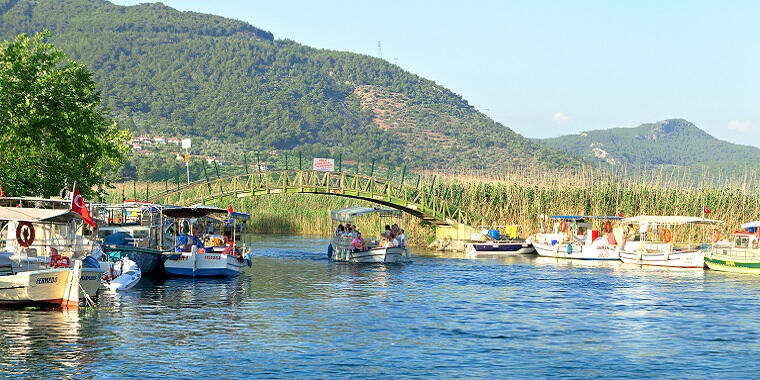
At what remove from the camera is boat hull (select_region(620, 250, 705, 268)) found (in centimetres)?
6362

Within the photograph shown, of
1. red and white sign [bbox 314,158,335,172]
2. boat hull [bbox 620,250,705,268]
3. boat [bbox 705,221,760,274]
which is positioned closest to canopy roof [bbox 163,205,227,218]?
boat hull [bbox 620,250,705,268]

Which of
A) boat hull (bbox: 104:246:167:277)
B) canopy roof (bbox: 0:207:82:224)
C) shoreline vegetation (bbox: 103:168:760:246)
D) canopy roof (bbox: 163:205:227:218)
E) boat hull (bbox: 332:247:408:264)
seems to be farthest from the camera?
shoreline vegetation (bbox: 103:168:760:246)

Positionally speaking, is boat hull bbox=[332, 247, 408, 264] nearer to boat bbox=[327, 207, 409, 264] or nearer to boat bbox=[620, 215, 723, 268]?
boat bbox=[327, 207, 409, 264]

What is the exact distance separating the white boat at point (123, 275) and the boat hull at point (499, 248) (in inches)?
1308

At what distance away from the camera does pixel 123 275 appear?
154 feet

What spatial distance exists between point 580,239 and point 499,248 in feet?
18.4

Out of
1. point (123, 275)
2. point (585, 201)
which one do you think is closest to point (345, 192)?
point (585, 201)

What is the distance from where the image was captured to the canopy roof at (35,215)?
40.2 metres

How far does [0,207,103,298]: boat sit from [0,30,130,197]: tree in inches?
453

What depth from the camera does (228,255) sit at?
179 feet

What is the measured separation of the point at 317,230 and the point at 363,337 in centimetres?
6577

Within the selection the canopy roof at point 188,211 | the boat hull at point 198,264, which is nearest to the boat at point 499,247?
the canopy roof at point 188,211

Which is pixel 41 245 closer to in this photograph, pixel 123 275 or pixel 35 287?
pixel 35 287

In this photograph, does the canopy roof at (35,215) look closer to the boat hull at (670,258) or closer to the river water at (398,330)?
the river water at (398,330)
